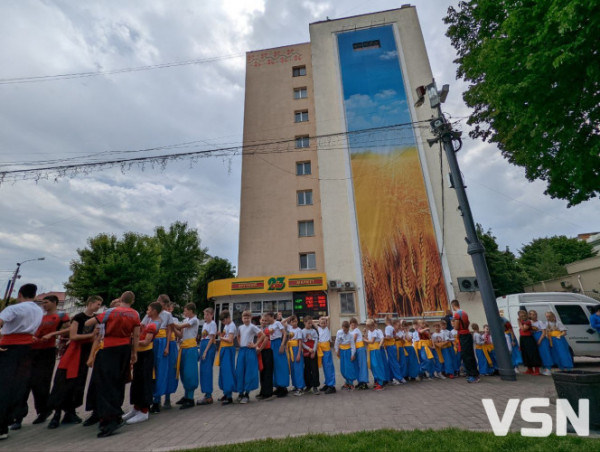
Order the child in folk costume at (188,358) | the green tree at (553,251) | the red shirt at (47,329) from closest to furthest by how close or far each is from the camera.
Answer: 1. the red shirt at (47,329)
2. the child in folk costume at (188,358)
3. the green tree at (553,251)

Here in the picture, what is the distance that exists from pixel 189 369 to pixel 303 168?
18.9 meters

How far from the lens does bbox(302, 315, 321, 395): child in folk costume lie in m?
7.42

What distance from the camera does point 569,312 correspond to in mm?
10922

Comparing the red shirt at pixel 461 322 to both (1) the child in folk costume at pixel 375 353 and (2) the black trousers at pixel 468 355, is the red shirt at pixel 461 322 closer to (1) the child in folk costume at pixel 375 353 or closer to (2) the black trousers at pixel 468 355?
(2) the black trousers at pixel 468 355

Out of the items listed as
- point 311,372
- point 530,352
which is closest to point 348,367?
point 311,372

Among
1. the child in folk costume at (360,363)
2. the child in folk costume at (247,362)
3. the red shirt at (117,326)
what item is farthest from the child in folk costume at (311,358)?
the red shirt at (117,326)

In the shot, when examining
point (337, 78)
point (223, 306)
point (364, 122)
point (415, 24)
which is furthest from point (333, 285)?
point (415, 24)

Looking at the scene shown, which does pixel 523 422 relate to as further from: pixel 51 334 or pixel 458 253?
pixel 458 253

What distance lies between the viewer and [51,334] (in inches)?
223

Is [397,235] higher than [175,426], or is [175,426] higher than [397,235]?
[397,235]

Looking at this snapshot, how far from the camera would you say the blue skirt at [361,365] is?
7477mm

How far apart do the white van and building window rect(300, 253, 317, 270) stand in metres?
11.4

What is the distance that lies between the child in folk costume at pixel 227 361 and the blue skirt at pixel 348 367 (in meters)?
2.85

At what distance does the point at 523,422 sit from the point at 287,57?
2974 cm
